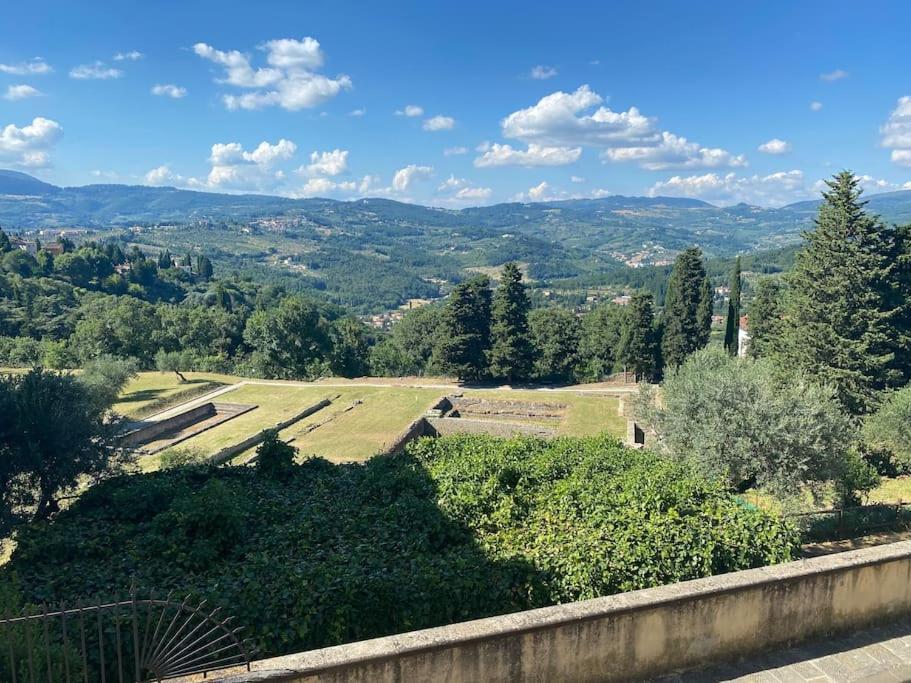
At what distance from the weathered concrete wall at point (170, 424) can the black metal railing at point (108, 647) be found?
24.5 m

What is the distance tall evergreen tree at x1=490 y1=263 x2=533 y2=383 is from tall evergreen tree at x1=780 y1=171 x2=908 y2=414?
16641mm

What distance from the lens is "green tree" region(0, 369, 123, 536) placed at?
468 inches

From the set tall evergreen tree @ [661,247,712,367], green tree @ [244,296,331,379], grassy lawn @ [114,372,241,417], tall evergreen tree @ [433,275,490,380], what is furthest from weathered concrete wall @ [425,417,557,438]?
green tree @ [244,296,331,379]

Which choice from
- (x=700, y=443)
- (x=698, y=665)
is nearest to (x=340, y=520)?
(x=698, y=665)

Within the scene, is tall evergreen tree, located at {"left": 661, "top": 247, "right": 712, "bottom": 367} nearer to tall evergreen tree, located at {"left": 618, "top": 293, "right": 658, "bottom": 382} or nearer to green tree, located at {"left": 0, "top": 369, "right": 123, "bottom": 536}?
tall evergreen tree, located at {"left": 618, "top": 293, "right": 658, "bottom": 382}

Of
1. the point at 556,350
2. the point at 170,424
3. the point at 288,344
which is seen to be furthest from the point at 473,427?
the point at 288,344

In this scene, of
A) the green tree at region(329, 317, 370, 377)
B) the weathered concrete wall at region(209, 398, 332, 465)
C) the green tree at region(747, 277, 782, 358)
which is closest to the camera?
the weathered concrete wall at region(209, 398, 332, 465)

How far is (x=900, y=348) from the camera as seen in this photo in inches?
942

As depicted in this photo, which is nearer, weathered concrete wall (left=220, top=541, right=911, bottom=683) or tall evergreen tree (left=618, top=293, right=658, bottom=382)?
weathered concrete wall (left=220, top=541, right=911, bottom=683)

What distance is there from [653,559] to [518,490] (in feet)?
11.1

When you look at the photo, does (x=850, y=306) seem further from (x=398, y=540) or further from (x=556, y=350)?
(x=398, y=540)

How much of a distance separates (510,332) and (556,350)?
422 centimetres

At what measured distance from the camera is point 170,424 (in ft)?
102

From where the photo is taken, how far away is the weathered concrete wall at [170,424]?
93.7 feet
